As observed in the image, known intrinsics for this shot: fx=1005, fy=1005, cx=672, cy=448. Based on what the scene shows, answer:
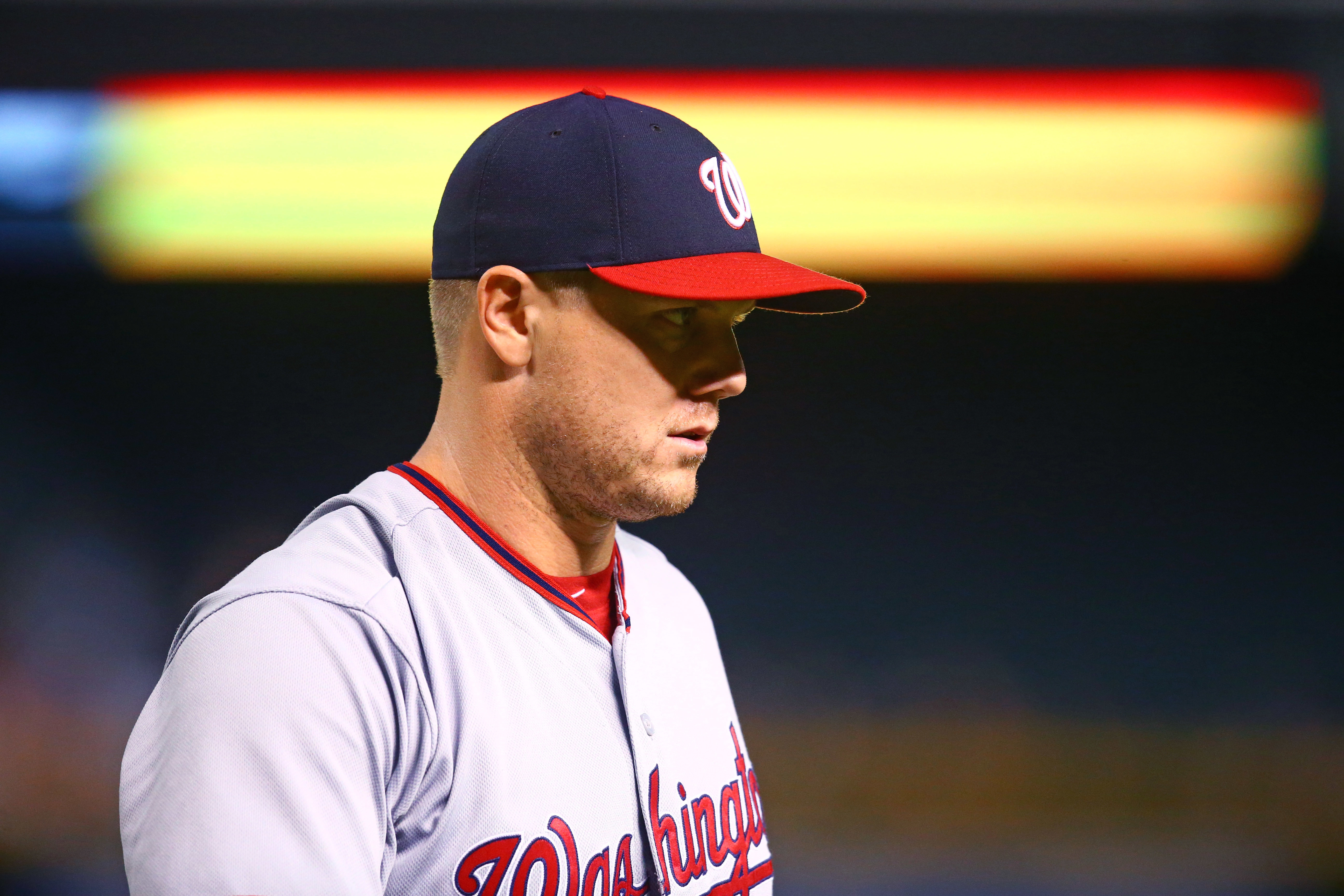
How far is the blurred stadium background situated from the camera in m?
2.09

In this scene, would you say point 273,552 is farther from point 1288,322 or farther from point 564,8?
point 1288,322

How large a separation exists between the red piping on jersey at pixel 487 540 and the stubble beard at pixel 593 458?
62 millimetres

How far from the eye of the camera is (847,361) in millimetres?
2367

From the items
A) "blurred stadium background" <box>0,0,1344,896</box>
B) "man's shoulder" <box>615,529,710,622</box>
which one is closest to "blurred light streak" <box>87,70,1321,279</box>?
"blurred stadium background" <box>0,0,1344,896</box>

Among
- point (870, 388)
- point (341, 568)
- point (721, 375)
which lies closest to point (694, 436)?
point (721, 375)

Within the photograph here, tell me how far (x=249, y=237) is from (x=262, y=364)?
0.31m

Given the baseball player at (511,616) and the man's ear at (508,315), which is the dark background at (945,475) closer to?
the baseball player at (511,616)

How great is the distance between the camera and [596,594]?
918 millimetres

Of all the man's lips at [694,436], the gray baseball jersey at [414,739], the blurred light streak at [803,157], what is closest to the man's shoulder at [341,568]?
the gray baseball jersey at [414,739]

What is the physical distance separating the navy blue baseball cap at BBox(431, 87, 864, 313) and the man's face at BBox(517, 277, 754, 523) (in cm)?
3

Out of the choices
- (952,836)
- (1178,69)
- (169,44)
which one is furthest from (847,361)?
(169,44)

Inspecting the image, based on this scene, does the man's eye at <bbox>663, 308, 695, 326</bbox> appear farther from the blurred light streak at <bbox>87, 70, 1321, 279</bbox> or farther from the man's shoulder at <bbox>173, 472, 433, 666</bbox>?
the blurred light streak at <bbox>87, 70, 1321, 279</bbox>

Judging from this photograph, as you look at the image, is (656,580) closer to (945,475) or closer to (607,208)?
(607,208)

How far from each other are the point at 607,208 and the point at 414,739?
43cm
